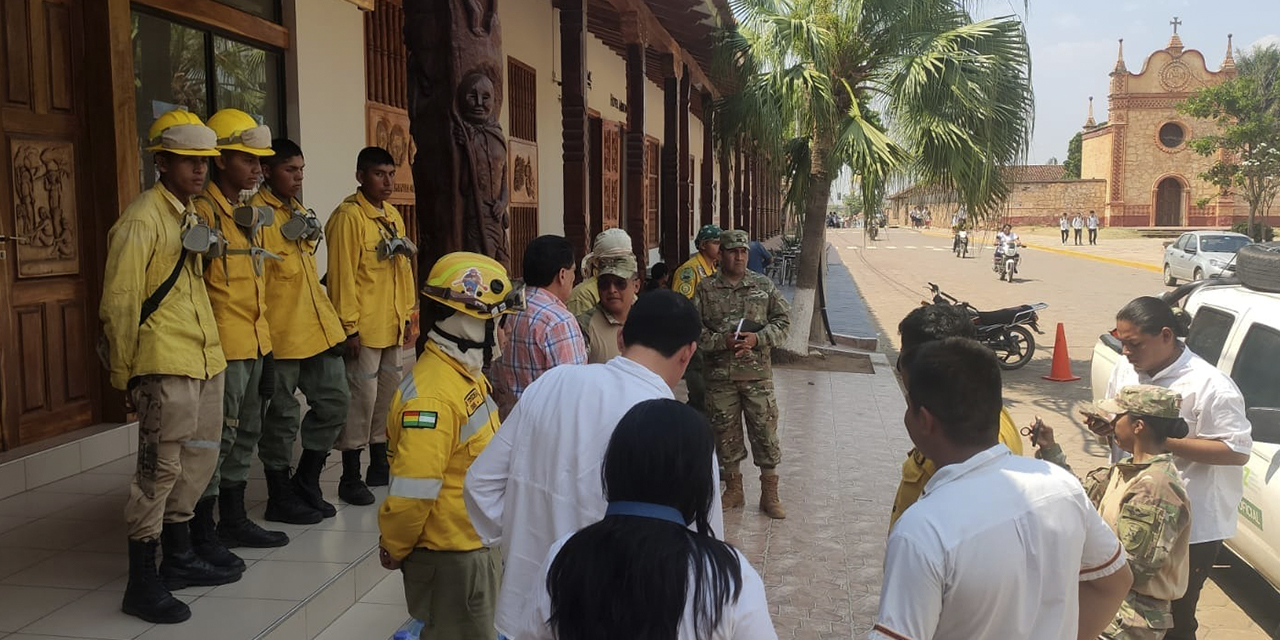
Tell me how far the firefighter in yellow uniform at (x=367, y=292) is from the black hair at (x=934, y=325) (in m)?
2.78

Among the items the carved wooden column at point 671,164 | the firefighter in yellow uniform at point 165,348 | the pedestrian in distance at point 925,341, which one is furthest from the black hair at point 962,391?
the carved wooden column at point 671,164

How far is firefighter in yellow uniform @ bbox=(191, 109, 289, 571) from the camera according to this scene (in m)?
3.82

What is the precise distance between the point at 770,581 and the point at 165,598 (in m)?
2.76

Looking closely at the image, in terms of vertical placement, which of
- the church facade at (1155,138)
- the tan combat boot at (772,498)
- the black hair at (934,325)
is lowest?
the tan combat boot at (772,498)

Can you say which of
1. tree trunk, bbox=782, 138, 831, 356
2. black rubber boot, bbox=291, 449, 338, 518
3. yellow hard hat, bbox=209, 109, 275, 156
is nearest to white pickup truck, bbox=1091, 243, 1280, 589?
black rubber boot, bbox=291, 449, 338, 518

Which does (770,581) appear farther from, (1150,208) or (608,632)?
(1150,208)

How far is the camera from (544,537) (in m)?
2.32

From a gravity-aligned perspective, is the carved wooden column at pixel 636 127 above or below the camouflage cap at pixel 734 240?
above

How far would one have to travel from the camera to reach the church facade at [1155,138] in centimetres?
5572

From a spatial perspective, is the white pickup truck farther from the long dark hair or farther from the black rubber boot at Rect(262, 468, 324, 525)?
the black rubber boot at Rect(262, 468, 324, 525)

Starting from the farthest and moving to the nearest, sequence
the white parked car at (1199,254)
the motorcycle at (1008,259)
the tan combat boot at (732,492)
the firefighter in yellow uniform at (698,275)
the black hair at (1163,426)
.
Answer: the motorcycle at (1008,259) → the white parked car at (1199,254) → the firefighter in yellow uniform at (698,275) → the tan combat boot at (732,492) → the black hair at (1163,426)

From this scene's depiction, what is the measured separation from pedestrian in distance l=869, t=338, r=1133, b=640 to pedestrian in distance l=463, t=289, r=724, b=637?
624mm

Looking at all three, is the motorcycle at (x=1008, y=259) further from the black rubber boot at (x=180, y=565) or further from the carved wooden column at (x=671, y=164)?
the black rubber boot at (x=180, y=565)

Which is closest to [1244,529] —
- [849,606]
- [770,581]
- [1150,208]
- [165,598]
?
[849,606]
